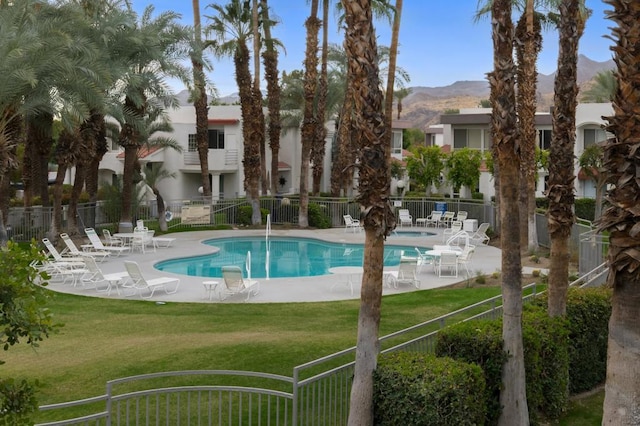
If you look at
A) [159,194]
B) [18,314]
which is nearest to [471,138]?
[159,194]

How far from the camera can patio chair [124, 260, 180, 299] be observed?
19.6 meters

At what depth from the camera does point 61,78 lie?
24703 millimetres

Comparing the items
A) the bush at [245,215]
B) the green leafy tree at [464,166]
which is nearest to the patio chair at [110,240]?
the bush at [245,215]

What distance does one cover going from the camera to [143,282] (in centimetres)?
1972

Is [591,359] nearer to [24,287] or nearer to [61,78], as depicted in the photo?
[24,287]

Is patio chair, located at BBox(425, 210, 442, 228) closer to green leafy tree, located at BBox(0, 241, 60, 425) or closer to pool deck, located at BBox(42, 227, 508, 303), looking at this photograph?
pool deck, located at BBox(42, 227, 508, 303)

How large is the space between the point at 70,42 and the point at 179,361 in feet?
44.6

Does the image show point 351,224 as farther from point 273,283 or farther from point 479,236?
point 273,283

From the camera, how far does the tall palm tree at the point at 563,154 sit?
40.6ft

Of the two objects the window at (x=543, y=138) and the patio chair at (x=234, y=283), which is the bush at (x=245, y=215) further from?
the window at (x=543, y=138)

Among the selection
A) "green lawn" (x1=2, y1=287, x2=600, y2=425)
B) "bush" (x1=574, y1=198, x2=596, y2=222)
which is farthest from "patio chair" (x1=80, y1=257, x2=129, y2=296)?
"bush" (x1=574, y1=198, x2=596, y2=222)

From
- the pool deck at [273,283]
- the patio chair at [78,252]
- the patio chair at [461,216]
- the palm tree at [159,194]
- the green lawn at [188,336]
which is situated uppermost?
the palm tree at [159,194]

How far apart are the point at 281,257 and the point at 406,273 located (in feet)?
30.6

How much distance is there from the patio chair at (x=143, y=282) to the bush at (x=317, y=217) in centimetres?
1652
